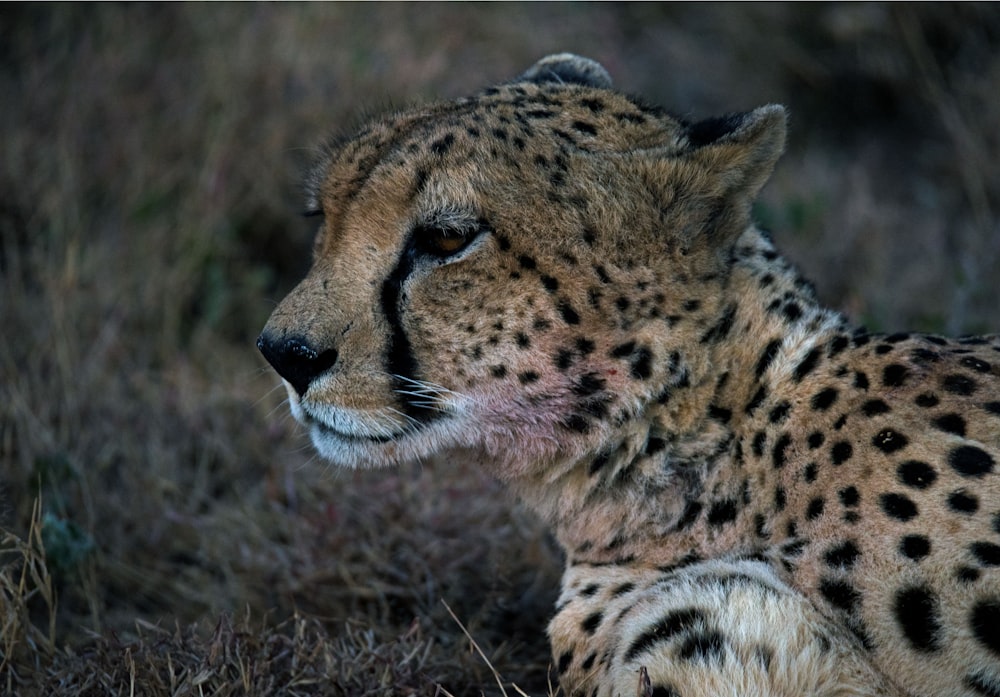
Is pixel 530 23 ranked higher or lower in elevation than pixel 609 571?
higher

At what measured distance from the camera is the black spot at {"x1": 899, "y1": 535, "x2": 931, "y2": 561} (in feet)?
6.25

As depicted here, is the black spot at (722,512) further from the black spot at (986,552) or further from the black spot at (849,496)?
the black spot at (986,552)

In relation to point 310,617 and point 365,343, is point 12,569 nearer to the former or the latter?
point 310,617

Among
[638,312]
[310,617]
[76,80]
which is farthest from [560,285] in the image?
[76,80]

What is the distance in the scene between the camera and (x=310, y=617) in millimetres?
2627

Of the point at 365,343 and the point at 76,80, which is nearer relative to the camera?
the point at 365,343

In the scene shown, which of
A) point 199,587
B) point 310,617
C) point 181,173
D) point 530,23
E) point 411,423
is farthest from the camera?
point 530,23

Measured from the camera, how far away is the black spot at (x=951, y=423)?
201 cm

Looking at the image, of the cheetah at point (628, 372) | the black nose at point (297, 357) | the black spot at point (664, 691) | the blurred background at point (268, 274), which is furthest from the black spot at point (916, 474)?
the black nose at point (297, 357)

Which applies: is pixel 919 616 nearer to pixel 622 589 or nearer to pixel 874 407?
pixel 874 407

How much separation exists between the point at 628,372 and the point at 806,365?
1.09 ft

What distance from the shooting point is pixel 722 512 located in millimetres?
2135

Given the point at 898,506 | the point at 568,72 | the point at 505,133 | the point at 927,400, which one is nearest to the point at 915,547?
the point at 898,506

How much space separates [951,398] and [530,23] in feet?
14.4
